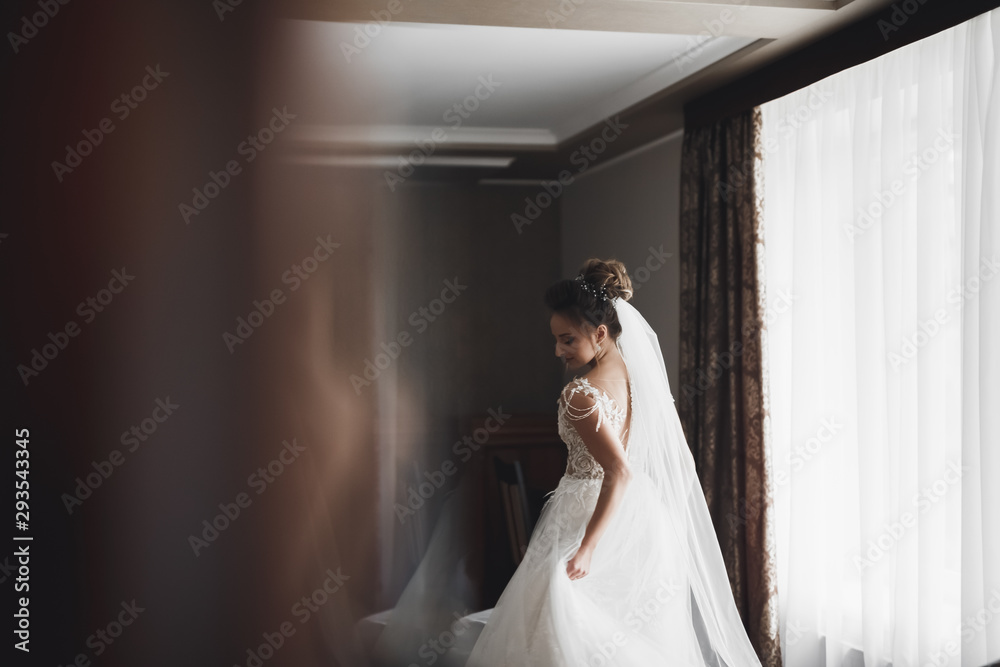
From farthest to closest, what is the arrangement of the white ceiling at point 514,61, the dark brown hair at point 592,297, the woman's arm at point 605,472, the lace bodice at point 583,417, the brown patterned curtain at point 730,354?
the brown patterned curtain at point 730,354 → the dark brown hair at point 592,297 → the lace bodice at point 583,417 → the woman's arm at point 605,472 → the white ceiling at point 514,61

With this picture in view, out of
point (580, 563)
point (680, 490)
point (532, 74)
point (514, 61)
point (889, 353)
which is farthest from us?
point (532, 74)

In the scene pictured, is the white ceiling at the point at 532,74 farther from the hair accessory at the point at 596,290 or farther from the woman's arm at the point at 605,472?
the woman's arm at the point at 605,472

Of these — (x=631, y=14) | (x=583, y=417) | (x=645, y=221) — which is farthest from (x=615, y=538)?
(x=645, y=221)

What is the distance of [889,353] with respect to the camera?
2467mm

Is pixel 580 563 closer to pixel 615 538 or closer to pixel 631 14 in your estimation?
pixel 615 538

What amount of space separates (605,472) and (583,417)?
0.53ft

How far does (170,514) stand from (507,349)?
183 inches

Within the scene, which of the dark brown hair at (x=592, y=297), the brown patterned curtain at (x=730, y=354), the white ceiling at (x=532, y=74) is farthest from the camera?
the brown patterned curtain at (x=730, y=354)

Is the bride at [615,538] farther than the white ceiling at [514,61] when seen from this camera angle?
Yes

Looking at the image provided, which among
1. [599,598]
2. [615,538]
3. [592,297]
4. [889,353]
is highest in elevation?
[592,297]

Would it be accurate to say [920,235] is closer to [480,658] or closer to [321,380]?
[480,658]

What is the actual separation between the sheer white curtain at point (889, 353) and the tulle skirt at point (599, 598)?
0.75m

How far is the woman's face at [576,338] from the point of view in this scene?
7.71ft

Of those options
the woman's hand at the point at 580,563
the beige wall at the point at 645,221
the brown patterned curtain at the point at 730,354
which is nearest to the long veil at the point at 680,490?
the woman's hand at the point at 580,563
